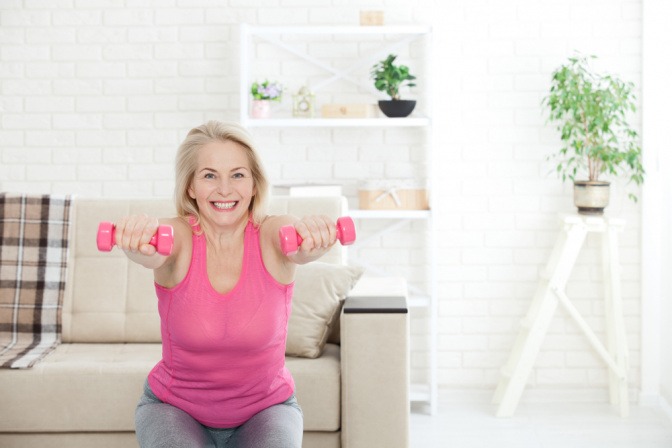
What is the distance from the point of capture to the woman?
6.84ft

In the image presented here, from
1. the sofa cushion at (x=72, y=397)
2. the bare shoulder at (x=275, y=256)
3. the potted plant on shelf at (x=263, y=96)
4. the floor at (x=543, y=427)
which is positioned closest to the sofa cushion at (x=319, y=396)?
the sofa cushion at (x=72, y=397)

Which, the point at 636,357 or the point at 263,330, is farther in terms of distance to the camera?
the point at 636,357

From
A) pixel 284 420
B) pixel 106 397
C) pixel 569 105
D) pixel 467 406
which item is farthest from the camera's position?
pixel 467 406

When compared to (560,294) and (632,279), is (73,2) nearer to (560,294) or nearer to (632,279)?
(560,294)

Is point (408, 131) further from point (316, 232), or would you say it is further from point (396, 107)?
point (316, 232)

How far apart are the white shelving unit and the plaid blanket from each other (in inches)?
38.4

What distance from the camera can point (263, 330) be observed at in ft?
6.91

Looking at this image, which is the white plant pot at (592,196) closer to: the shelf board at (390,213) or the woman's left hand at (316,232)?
the shelf board at (390,213)

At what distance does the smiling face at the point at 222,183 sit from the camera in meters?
2.16

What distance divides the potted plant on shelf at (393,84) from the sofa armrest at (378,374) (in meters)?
1.46

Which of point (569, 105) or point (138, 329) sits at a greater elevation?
point (569, 105)

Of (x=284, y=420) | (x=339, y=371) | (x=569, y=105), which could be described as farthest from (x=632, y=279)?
(x=284, y=420)

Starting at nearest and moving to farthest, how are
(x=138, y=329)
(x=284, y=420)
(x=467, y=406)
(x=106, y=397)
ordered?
(x=284, y=420) < (x=106, y=397) < (x=138, y=329) < (x=467, y=406)

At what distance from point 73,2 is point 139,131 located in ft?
2.19
